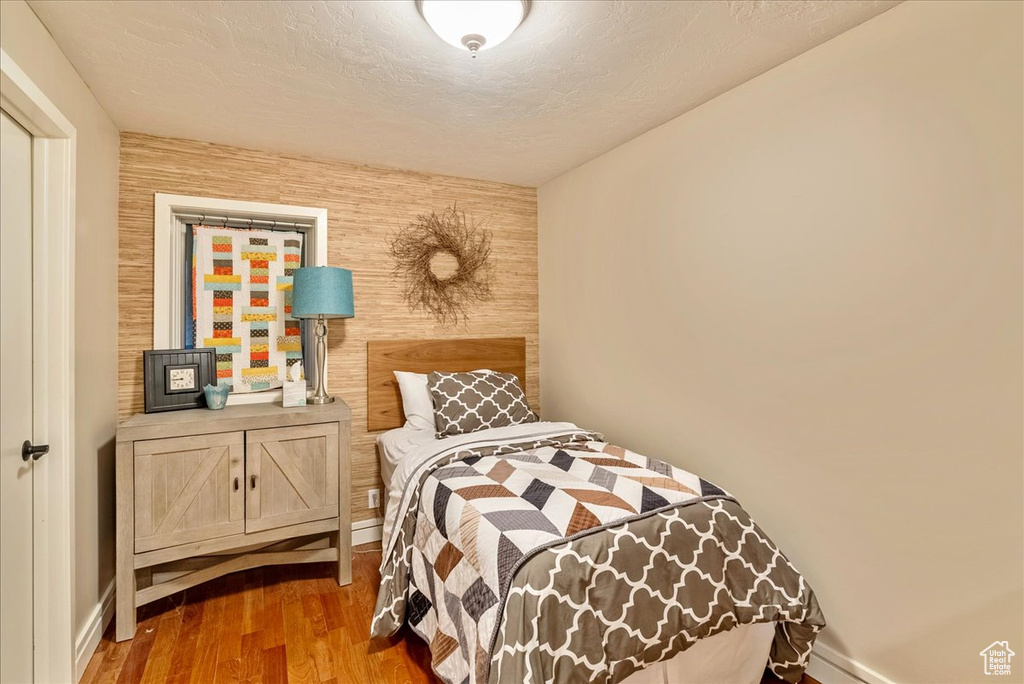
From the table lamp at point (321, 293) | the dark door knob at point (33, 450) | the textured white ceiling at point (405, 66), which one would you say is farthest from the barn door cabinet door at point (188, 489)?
the textured white ceiling at point (405, 66)

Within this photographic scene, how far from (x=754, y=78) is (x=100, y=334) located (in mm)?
3185

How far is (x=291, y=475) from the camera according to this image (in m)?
2.52

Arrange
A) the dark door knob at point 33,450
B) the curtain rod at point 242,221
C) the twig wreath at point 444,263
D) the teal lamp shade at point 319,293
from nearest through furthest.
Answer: the dark door knob at point 33,450 < the teal lamp shade at point 319,293 < the curtain rod at point 242,221 < the twig wreath at point 444,263

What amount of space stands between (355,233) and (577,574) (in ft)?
8.16

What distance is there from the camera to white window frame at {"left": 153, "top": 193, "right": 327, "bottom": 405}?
8.77 feet

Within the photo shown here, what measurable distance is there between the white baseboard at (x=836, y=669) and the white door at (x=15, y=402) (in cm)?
287

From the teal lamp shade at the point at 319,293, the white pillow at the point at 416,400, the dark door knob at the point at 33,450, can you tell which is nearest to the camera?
the dark door knob at the point at 33,450

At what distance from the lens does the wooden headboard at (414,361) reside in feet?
10.6

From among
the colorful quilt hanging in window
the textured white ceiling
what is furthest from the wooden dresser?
the textured white ceiling

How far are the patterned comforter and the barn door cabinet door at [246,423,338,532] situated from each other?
0.56 m

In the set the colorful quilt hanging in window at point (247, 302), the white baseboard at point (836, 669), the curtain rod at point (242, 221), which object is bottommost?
the white baseboard at point (836, 669)

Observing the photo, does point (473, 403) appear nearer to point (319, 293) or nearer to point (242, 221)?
point (319, 293)

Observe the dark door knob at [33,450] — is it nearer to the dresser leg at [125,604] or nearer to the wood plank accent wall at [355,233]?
the dresser leg at [125,604]

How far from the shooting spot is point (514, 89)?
220 cm
